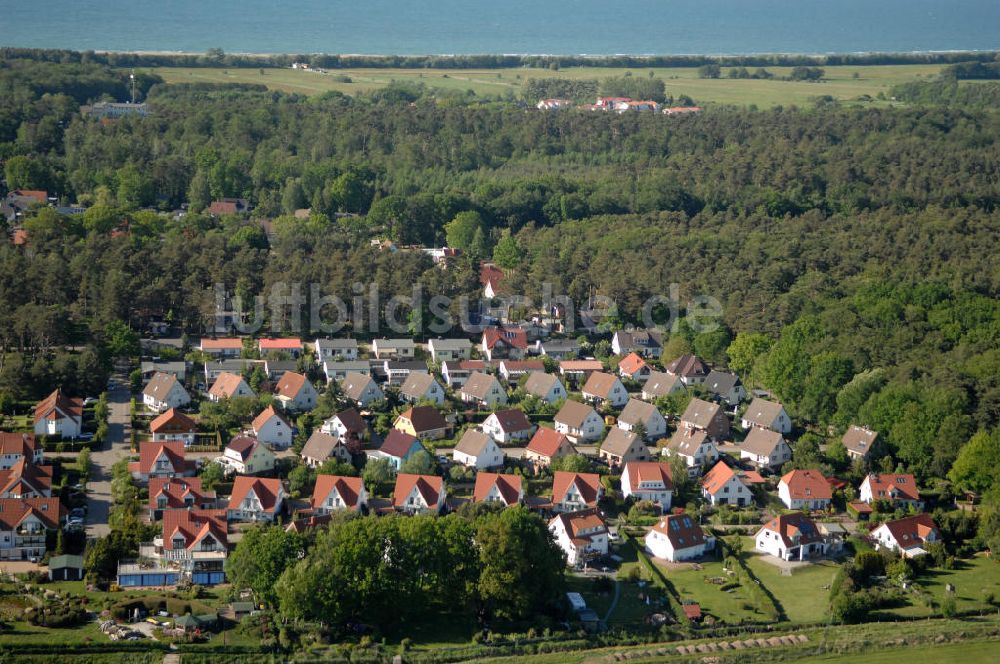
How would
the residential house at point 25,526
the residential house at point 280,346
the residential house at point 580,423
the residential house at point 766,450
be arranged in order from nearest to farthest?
the residential house at point 25,526, the residential house at point 766,450, the residential house at point 580,423, the residential house at point 280,346

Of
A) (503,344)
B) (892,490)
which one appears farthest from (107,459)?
(892,490)

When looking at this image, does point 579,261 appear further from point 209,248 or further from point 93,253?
point 93,253

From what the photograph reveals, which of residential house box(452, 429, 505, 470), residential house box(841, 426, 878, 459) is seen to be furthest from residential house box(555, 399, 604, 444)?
residential house box(841, 426, 878, 459)

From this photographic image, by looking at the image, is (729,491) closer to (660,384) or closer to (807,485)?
(807,485)

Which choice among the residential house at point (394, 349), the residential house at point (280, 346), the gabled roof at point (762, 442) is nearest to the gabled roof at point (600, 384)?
the gabled roof at point (762, 442)

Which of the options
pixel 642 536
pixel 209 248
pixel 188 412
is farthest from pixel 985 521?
pixel 209 248

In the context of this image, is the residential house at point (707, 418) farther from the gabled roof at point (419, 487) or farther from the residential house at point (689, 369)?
the gabled roof at point (419, 487)
